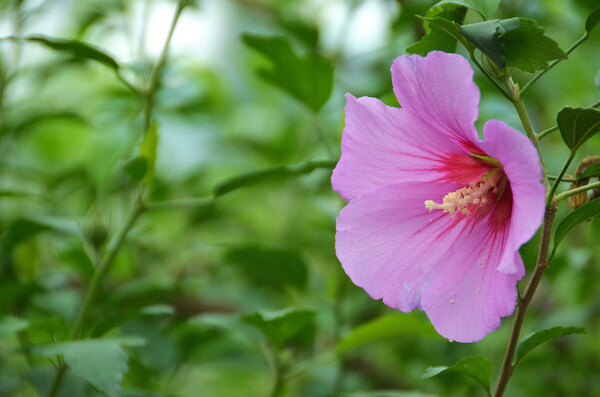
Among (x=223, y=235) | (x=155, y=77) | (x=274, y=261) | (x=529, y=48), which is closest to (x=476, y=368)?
(x=529, y=48)

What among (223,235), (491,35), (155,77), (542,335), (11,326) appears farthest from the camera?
(223,235)

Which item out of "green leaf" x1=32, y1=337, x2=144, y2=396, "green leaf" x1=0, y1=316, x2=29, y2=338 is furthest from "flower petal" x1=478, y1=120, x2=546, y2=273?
"green leaf" x1=0, y1=316, x2=29, y2=338

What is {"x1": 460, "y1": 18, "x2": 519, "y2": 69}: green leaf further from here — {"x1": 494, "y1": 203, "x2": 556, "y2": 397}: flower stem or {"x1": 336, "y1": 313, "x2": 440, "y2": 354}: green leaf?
{"x1": 336, "y1": 313, "x2": 440, "y2": 354}: green leaf

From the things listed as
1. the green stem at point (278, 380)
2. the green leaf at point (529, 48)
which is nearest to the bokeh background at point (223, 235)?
the green stem at point (278, 380)

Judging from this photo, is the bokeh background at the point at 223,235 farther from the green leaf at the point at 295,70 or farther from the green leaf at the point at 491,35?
the green leaf at the point at 491,35

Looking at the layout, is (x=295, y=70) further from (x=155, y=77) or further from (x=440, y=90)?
(x=440, y=90)

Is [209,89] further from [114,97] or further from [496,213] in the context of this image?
[496,213]
